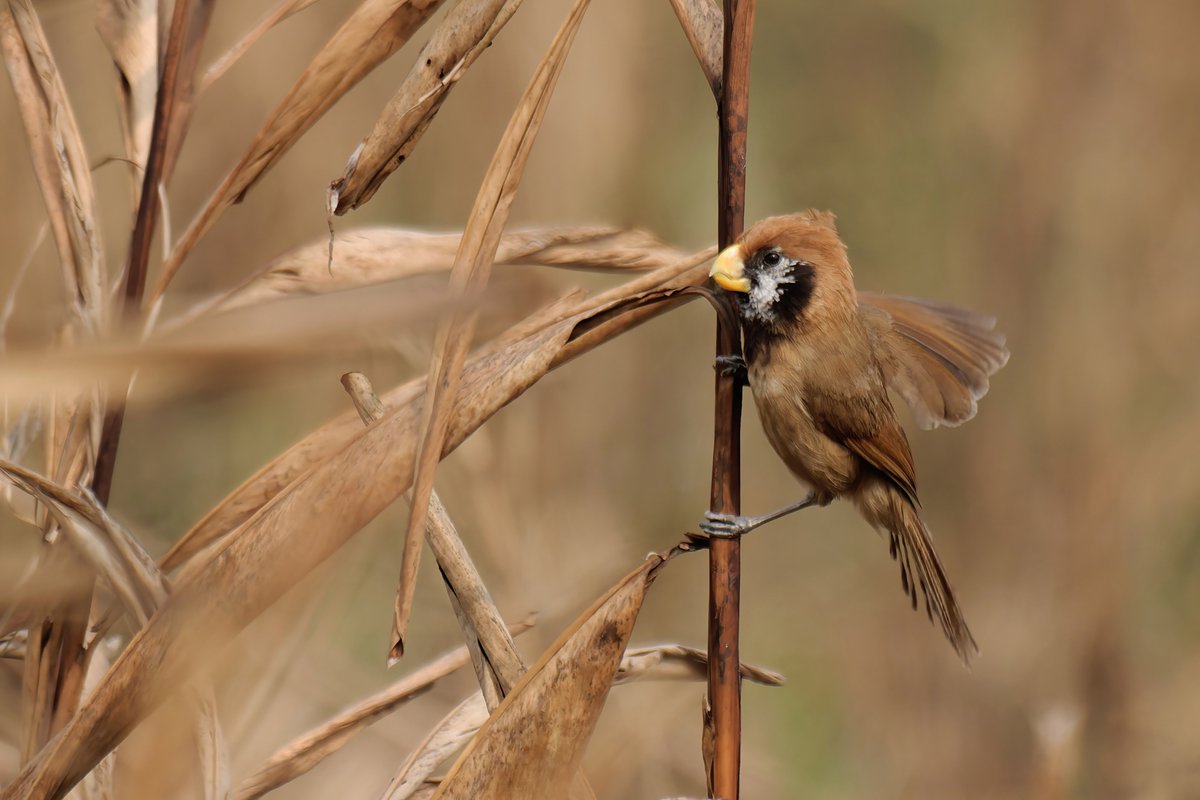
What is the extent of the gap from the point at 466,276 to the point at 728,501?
0.46 m

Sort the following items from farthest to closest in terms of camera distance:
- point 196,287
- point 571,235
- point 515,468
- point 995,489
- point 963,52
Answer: point 963,52 < point 995,489 < point 196,287 < point 515,468 < point 571,235

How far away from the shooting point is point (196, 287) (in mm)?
3479

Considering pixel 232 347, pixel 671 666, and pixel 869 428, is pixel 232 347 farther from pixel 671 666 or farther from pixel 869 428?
pixel 869 428

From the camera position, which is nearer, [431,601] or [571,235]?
[571,235]

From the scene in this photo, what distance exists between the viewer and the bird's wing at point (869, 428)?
2.20 m

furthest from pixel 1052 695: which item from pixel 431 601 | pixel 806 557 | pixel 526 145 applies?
pixel 526 145

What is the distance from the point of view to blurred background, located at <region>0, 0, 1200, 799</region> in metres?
3.22

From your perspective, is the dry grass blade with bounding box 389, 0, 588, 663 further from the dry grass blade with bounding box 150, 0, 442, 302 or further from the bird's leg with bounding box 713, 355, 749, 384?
the bird's leg with bounding box 713, 355, 749, 384

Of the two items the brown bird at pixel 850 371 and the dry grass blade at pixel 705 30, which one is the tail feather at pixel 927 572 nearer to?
the brown bird at pixel 850 371

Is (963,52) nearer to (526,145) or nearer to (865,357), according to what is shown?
(865,357)

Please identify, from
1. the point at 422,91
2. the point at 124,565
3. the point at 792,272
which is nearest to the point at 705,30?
the point at 422,91

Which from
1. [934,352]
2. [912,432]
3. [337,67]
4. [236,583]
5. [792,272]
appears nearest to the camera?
[236,583]

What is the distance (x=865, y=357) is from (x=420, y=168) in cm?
180

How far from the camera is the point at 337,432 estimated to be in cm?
151
